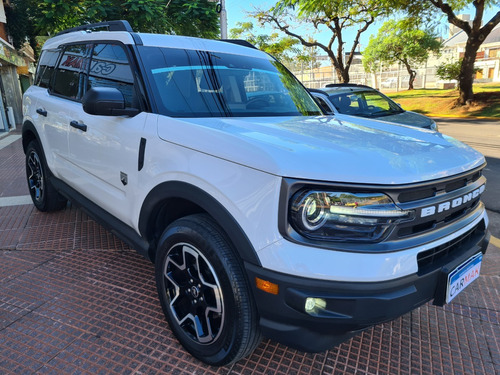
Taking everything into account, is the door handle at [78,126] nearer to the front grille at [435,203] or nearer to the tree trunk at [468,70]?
the front grille at [435,203]

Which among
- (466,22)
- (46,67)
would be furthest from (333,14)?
(46,67)

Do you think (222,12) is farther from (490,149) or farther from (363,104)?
(490,149)

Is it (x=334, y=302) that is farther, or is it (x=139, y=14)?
(x=139, y=14)

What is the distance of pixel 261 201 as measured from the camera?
1694mm

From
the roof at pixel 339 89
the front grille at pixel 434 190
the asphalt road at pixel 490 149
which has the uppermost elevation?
the roof at pixel 339 89

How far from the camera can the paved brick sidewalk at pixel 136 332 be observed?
2.18 meters

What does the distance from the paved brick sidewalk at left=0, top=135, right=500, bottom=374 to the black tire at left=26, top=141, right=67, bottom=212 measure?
1026 millimetres

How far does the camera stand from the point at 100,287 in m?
2.97

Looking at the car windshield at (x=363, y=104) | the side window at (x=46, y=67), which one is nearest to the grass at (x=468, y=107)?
the car windshield at (x=363, y=104)

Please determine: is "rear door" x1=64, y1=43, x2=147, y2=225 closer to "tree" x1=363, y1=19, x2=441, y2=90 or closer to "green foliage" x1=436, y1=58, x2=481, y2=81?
"green foliage" x1=436, y1=58, x2=481, y2=81

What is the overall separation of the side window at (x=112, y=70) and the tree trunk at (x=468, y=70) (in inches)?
751

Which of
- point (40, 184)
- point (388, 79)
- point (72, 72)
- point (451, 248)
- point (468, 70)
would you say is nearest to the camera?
point (451, 248)

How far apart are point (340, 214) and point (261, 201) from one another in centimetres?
35

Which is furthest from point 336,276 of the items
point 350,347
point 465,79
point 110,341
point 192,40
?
point 465,79
